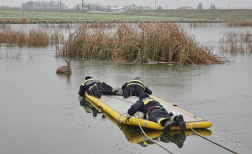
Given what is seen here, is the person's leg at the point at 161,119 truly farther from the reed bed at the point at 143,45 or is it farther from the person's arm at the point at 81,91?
the reed bed at the point at 143,45

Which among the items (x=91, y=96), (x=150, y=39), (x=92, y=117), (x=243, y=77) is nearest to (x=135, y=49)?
(x=150, y=39)

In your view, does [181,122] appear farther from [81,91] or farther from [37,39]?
[37,39]

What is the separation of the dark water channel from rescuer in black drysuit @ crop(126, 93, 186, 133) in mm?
320

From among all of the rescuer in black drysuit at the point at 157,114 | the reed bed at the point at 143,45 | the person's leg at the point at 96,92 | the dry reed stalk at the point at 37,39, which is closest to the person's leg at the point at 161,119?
the rescuer in black drysuit at the point at 157,114

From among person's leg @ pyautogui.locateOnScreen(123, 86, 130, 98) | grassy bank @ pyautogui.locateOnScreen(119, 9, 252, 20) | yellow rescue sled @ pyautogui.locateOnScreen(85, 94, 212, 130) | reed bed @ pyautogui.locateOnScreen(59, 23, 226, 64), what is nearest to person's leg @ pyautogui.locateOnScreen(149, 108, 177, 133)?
yellow rescue sled @ pyautogui.locateOnScreen(85, 94, 212, 130)

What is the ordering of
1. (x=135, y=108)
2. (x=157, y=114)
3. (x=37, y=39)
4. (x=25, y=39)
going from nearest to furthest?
(x=157, y=114) < (x=135, y=108) < (x=25, y=39) < (x=37, y=39)

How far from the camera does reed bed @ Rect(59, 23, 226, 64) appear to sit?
686 inches

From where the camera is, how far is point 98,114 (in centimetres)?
919

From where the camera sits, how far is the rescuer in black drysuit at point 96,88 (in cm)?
1010

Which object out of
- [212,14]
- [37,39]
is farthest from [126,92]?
[212,14]

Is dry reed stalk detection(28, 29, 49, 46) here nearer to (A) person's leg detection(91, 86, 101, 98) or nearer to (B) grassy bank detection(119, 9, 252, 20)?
(A) person's leg detection(91, 86, 101, 98)

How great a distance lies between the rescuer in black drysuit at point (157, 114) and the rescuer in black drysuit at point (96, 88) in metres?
1.93

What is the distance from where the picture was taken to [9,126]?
26.8 feet

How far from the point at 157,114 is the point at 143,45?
1021 cm
